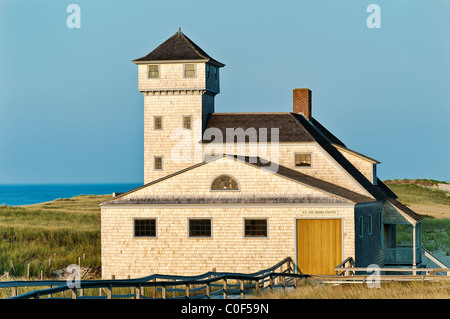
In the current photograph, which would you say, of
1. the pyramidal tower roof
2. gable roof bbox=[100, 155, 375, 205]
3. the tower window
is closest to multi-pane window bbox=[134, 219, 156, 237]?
gable roof bbox=[100, 155, 375, 205]

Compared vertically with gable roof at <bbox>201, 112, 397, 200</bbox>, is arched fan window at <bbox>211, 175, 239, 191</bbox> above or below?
below

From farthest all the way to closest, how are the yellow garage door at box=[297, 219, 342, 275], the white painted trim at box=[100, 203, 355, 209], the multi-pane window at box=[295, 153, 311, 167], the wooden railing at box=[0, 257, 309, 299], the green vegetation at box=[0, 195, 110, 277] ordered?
the green vegetation at box=[0, 195, 110, 277], the multi-pane window at box=[295, 153, 311, 167], the yellow garage door at box=[297, 219, 342, 275], the white painted trim at box=[100, 203, 355, 209], the wooden railing at box=[0, 257, 309, 299]

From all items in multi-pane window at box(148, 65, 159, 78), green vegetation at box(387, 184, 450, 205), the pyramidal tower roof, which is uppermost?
the pyramidal tower roof

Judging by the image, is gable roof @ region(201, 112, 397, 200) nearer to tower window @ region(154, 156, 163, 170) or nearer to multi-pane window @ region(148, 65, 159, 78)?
tower window @ region(154, 156, 163, 170)

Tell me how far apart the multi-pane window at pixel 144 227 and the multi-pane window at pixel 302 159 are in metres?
9.31

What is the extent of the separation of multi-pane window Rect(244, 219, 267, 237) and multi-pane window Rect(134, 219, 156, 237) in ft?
14.3

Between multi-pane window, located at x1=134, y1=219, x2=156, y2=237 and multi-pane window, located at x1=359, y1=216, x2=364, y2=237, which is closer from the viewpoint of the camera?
multi-pane window, located at x1=134, y1=219, x2=156, y2=237

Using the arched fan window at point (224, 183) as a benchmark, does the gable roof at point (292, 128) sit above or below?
above

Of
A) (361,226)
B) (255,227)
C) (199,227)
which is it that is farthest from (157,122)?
(361,226)

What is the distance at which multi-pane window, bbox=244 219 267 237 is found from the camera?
34531 mm

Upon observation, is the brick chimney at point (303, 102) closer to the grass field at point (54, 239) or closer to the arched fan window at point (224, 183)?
the arched fan window at point (224, 183)

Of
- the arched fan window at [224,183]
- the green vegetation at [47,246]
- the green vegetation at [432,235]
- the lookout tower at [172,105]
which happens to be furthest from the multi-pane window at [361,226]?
the green vegetation at [432,235]

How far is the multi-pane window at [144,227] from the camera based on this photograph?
35.3 meters

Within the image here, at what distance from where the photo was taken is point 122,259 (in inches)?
1393
